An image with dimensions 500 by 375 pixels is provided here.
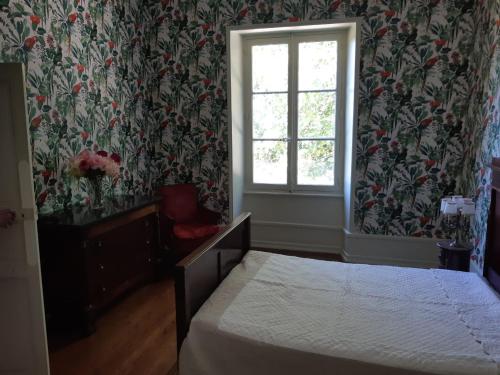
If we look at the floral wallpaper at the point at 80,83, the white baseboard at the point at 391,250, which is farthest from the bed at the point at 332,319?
the floral wallpaper at the point at 80,83

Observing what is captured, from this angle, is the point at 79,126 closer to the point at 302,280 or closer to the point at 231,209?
the point at 231,209

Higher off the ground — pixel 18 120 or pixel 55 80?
pixel 55 80

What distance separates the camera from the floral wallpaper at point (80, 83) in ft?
8.61

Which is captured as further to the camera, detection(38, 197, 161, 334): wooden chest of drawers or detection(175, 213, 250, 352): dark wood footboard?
detection(38, 197, 161, 334): wooden chest of drawers

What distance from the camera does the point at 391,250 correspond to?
12.6ft

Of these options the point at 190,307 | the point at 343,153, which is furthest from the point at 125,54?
the point at 190,307

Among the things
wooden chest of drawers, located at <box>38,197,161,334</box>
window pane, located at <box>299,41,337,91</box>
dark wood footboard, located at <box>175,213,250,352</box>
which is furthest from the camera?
window pane, located at <box>299,41,337,91</box>

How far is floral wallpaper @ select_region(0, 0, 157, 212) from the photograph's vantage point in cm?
262

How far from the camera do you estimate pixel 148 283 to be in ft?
11.3

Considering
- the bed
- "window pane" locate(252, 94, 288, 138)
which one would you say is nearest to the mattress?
the bed

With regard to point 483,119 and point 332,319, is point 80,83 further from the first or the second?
point 483,119

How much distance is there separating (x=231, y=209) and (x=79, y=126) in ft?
6.03

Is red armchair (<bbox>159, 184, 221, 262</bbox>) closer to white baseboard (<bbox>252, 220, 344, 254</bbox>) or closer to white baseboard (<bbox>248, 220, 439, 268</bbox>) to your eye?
white baseboard (<bbox>252, 220, 344, 254</bbox>)

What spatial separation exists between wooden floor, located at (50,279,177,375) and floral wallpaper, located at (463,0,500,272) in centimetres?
263
